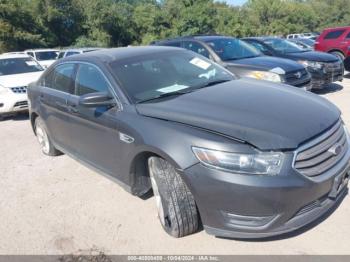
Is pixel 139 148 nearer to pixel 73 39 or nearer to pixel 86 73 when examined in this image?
pixel 86 73

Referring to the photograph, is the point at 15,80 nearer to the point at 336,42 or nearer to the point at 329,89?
the point at 329,89

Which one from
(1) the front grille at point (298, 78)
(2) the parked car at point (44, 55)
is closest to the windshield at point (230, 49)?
(1) the front grille at point (298, 78)

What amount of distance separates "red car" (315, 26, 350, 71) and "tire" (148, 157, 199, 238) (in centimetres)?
1249

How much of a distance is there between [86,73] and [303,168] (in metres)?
2.61

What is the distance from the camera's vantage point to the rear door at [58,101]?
14.6 feet

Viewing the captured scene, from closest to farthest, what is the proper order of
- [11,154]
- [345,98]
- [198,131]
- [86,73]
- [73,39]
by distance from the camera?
[198,131] → [86,73] → [11,154] → [345,98] → [73,39]

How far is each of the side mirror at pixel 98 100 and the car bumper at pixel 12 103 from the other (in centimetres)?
544

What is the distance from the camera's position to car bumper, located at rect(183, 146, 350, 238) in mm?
2590

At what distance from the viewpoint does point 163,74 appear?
389cm

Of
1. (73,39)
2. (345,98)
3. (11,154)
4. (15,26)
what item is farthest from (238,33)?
(11,154)

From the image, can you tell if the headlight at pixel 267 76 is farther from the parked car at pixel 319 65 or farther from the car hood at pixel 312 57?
the car hood at pixel 312 57

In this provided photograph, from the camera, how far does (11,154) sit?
5949mm

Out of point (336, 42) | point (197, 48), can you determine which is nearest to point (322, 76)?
point (197, 48)

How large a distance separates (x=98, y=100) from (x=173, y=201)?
1.23 meters
